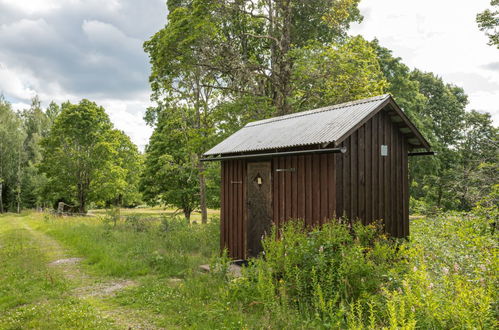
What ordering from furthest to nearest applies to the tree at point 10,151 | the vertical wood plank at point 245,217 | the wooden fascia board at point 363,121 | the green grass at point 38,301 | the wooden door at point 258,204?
the tree at point 10,151 < the vertical wood plank at point 245,217 < the wooden door at point 258,204 < the wooden fascia board at point 363,121 < the green grass at point 38,301

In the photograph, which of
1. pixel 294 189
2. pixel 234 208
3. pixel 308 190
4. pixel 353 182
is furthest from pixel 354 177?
pixel 234 208

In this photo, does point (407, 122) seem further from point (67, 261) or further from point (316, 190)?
point (67, 261)

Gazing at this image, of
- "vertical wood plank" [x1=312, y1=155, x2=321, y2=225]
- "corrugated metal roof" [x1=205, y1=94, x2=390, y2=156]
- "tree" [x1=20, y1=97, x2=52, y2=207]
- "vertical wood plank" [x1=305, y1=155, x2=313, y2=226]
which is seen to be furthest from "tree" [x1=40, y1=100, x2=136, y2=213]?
"vertical wood plank" [x1=312, y1=155, x2=321, y2=225]

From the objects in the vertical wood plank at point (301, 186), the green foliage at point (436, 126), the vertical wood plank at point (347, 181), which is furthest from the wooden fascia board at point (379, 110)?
the green foliage at point (436, 126)

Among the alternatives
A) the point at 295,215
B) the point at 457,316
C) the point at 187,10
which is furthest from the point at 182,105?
the point at 457,316

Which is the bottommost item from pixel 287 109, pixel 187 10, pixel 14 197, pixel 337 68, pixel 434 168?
pixel 14 197

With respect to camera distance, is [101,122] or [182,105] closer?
[182,105]

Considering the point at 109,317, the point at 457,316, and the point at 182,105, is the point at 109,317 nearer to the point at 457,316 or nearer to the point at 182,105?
the point at 457,316

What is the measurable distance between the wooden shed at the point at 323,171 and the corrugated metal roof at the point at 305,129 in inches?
1.2

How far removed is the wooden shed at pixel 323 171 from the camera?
725cm

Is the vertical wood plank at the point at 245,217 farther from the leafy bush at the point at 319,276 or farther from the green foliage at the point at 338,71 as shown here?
the green foliage at the point at 338,71

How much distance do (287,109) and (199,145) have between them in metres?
4.83

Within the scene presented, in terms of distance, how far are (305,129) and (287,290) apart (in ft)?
13.1

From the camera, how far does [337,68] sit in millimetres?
15594
